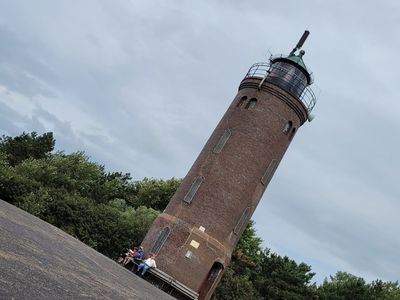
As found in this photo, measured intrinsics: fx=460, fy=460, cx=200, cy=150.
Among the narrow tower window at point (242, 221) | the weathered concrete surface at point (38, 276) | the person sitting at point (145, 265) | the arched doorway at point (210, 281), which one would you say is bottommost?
the weathered concrete surface at point (38, 276)

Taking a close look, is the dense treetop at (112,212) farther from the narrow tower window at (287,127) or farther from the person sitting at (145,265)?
the narrow tower window at (287,127)

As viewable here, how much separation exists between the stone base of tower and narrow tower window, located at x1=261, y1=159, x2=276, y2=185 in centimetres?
451

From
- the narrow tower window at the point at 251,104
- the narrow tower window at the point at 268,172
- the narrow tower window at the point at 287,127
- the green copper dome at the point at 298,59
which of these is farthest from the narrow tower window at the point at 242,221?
the green copper dome at the point at 298,59

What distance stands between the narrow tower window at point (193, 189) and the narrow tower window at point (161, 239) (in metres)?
1.83

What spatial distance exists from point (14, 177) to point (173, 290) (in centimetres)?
1459

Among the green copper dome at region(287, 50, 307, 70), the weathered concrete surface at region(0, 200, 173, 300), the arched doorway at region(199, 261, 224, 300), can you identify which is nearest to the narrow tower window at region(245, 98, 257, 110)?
the green copper dome at region(287, 50, 307, 70)

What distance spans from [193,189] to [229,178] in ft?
6.51

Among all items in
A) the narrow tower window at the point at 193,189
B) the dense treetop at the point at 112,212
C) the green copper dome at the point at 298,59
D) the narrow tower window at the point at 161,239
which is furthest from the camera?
the dense treetop at the point at 112,212

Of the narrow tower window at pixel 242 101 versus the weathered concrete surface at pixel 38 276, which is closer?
the weathered concrete surface at pixel 38 276

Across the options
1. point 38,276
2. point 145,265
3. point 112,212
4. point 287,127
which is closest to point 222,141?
point 287,127

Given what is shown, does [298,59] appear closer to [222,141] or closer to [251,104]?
[251,104]

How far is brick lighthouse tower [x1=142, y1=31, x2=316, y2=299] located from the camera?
23.0 meters

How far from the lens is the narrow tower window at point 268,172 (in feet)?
83.3

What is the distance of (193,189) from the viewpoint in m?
24.2
